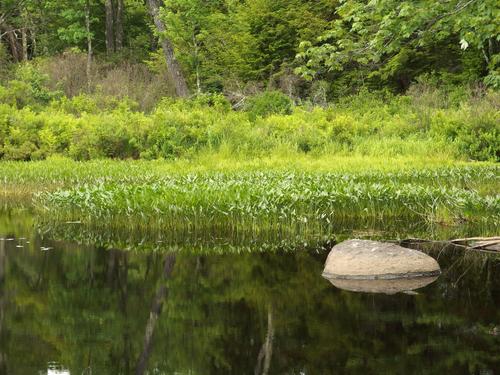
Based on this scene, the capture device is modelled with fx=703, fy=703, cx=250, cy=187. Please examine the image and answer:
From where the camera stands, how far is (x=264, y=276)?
8.70 m

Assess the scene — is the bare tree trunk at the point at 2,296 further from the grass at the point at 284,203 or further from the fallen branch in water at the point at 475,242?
the fallen branch in water at the point at 475,242

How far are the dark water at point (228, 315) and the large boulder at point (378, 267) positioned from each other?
251mm

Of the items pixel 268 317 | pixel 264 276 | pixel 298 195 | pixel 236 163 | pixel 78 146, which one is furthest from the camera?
pixel 78 146

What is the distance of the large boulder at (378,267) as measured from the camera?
330 inches

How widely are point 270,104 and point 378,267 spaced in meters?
19.5

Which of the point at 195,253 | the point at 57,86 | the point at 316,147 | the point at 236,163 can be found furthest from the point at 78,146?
the point at 195,253

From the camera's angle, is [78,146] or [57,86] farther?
[57,86]

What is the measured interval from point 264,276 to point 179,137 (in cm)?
1320

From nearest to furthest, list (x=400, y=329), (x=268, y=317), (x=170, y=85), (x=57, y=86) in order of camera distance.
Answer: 1. (x=400, y=329)
2. (x=268, y=317)
3. (x=57, y=86)
4. (x=170, y=85)

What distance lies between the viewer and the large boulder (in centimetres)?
838

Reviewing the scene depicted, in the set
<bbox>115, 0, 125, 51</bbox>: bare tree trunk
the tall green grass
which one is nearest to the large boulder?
the tall green grass

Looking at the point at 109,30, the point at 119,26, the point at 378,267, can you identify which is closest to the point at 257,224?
the point at 378,267

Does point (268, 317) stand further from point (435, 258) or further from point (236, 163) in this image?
point (236, 163)

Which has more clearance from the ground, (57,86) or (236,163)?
(57,86)
